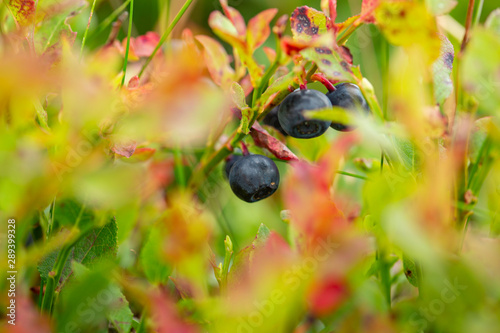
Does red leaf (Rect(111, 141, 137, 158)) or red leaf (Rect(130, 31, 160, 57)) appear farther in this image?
red leaf (Rect(130, 31, 160, 57))

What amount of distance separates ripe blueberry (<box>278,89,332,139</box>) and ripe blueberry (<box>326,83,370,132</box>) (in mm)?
29

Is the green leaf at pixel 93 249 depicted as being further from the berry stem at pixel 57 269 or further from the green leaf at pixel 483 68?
the green leaf at pixel 483 68

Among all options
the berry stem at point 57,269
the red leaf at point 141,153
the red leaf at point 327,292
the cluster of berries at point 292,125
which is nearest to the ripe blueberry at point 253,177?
the cluster of berries at point 292,125

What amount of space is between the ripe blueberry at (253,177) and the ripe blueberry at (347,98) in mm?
96

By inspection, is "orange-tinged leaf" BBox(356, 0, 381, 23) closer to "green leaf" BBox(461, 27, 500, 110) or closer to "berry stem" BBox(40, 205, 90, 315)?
"green leaf" BBox(461, 27, 500, 110)

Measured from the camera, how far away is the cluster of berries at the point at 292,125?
1.54 ft

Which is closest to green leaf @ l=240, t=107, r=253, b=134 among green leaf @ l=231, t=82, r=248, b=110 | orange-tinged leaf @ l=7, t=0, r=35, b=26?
green leaf @ l=231, t=82, r=248, b=110

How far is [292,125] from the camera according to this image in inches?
19.4

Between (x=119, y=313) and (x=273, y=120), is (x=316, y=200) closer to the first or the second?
(x=119, y=313)

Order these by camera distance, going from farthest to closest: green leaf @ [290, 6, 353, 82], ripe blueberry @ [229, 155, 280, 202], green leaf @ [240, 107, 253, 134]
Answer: ripe blueberry @ [229, 155, 280, 202] → green leaf @ [240, 107, 253, 134] → green leaf @ [290, 6, 353, 82]

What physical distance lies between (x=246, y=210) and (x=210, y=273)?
0.20 metres

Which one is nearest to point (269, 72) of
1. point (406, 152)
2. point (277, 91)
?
point (277, 91)

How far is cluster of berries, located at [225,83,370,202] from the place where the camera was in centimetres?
47

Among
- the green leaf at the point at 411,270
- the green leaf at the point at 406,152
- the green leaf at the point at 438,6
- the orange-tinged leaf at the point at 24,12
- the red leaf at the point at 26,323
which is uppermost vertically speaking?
the green leaf at the point at 438,6
